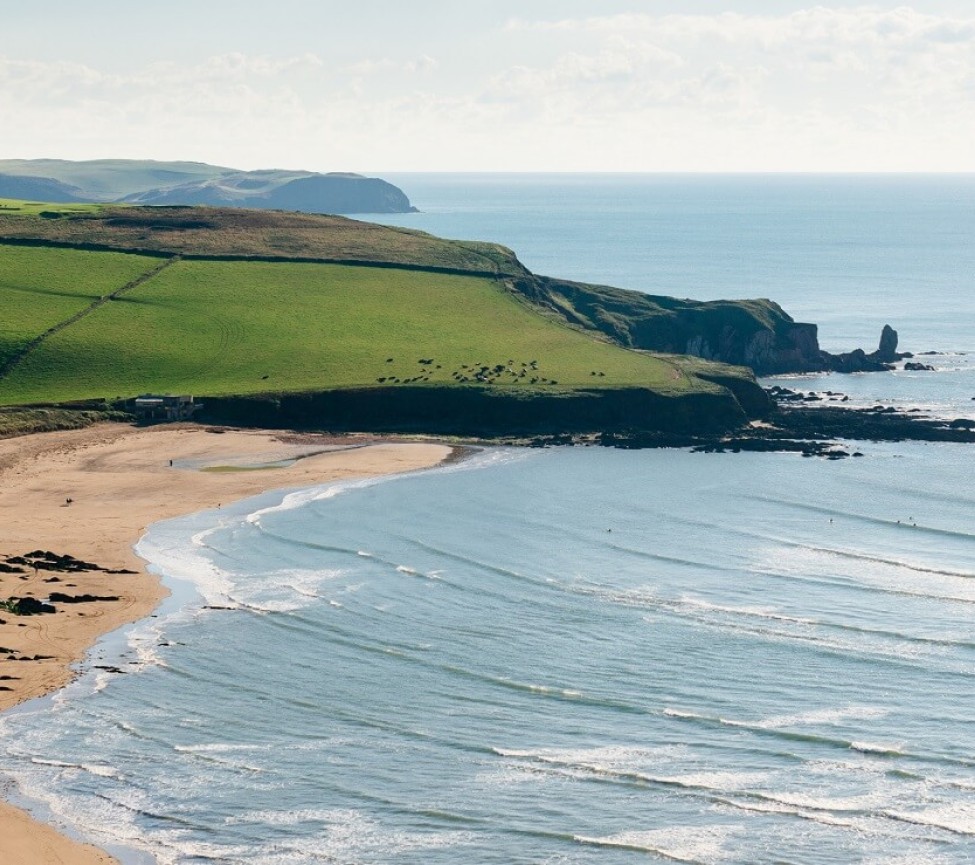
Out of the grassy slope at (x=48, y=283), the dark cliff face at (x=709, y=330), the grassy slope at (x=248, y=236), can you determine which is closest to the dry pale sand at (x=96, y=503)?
the grassy slope at (x=48, y=283)

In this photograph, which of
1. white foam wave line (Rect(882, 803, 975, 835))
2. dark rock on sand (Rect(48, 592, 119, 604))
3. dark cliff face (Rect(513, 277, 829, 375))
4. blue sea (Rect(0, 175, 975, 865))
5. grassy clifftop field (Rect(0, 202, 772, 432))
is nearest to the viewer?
white foam wave line (Rect(882, 803, 975, 835))

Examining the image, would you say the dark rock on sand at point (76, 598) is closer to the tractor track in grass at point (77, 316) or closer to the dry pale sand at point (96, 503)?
the dry pale sand at point (96, 503)

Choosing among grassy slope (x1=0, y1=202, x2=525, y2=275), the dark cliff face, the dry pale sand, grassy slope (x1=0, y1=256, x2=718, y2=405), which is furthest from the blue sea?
grassy slope (x1=0, y1=202, x2=525, y2=275)

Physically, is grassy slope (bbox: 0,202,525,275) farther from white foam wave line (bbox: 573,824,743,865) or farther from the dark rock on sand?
white foam wave line (bbox: 573,824,743,865)

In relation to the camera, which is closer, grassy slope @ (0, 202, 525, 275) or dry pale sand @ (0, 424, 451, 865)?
dry pale sand @ (0, 424, 451, 865)

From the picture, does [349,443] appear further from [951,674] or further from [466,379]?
[951,674]

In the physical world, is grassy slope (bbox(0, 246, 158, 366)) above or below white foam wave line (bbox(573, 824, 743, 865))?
above

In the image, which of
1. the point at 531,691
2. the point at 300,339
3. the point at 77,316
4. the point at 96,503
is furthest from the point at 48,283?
the point at 531,691
